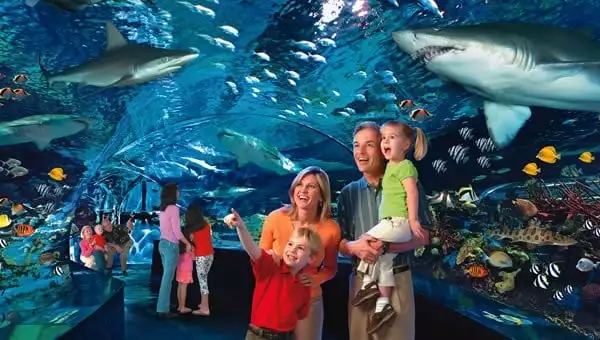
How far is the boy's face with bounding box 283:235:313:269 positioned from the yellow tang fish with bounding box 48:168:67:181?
87.7 inches

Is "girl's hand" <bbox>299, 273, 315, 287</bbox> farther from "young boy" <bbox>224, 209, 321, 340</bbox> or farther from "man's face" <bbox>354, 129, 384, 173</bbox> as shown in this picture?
"man's face" <bbox>354, 129, 384, 173</bbox>

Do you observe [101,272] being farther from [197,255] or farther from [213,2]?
[213,2]

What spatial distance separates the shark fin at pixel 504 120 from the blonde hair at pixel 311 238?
1.66m

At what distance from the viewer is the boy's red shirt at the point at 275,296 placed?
248 cm

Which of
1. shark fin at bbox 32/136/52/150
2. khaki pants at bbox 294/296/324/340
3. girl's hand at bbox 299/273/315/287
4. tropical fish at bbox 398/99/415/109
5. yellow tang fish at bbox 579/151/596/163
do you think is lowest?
khaki pants at bbox 294/296/324/340

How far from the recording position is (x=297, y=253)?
8.21 ft

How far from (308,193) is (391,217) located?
49 centimetres

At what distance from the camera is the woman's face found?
2.77 metres

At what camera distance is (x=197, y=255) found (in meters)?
3.54

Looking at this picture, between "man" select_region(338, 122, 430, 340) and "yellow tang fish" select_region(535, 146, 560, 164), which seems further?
"yellow tang fish" select_region(535, 146, 560, 164)

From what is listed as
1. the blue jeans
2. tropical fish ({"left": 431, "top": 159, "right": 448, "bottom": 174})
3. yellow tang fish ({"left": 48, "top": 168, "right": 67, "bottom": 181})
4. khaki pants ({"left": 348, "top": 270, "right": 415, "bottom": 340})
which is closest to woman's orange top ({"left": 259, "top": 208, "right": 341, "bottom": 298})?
khaki pants ({"left": 348, "top": 270, "right": 415, "bottom": 340})

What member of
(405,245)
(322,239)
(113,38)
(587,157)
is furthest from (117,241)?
(587,157)

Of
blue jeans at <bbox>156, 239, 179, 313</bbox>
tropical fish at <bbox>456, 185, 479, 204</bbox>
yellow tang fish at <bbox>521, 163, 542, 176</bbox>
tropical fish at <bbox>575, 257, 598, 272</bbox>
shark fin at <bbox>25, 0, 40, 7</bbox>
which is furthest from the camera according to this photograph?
tropical fish at <bbox>456, 185, 479, 204</bbox>

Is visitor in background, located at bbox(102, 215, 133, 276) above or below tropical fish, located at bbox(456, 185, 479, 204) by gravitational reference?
below
